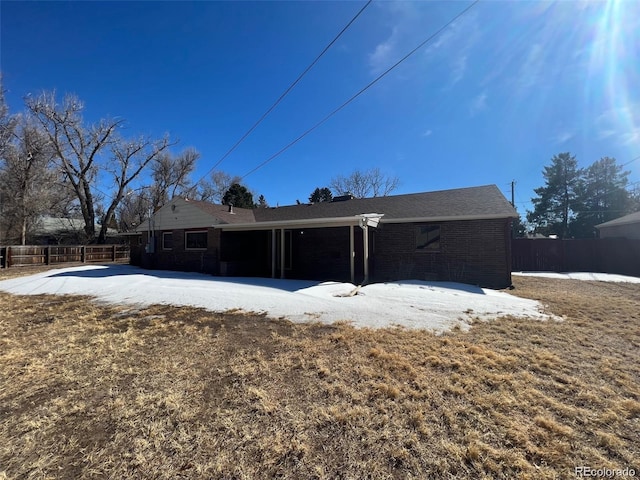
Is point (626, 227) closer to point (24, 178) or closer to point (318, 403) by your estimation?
point (318, 403)

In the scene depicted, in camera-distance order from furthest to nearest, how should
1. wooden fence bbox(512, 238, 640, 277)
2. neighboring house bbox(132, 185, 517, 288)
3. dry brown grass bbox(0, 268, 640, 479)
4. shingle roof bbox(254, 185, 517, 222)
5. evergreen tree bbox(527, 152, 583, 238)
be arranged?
evergreen tree bbox(527, 152, 583, 238), wooden fence bbox(512, 238, 640, 277), shingle roof bbox(254, 185, 517, 222), neighboring house bbox(132, 185, 517, 288), dry brown grass bbox(0, 268, 640, 479)

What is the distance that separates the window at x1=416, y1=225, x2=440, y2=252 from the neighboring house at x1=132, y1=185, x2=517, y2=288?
1.5 inches

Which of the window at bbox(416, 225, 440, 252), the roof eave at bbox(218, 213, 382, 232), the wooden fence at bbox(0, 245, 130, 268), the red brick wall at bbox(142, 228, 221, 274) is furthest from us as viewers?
the wooden fence at bbox(0, 245, 130, 268)

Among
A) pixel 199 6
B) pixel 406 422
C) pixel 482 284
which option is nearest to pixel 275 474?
pixel 406 422

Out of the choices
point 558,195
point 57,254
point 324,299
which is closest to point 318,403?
point 324,299

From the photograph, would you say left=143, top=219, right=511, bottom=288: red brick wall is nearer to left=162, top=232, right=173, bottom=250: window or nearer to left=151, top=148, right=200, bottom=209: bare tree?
left=162, top=232, right=173, bottom=250: window

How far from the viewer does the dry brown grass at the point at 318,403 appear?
6.98 ft

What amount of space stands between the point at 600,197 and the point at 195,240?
4110 centimetres

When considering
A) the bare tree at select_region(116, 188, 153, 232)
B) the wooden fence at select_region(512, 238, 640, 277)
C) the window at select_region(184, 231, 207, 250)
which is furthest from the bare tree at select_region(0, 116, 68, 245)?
the wooden fence at select_region(512, 238, 640, 277)

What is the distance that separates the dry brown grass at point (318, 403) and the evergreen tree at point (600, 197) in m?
36.3

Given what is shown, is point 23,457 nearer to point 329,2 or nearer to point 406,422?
point 406,422

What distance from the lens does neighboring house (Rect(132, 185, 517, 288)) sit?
11.1 m

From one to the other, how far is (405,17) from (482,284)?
9.11m

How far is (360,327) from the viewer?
210 inches
